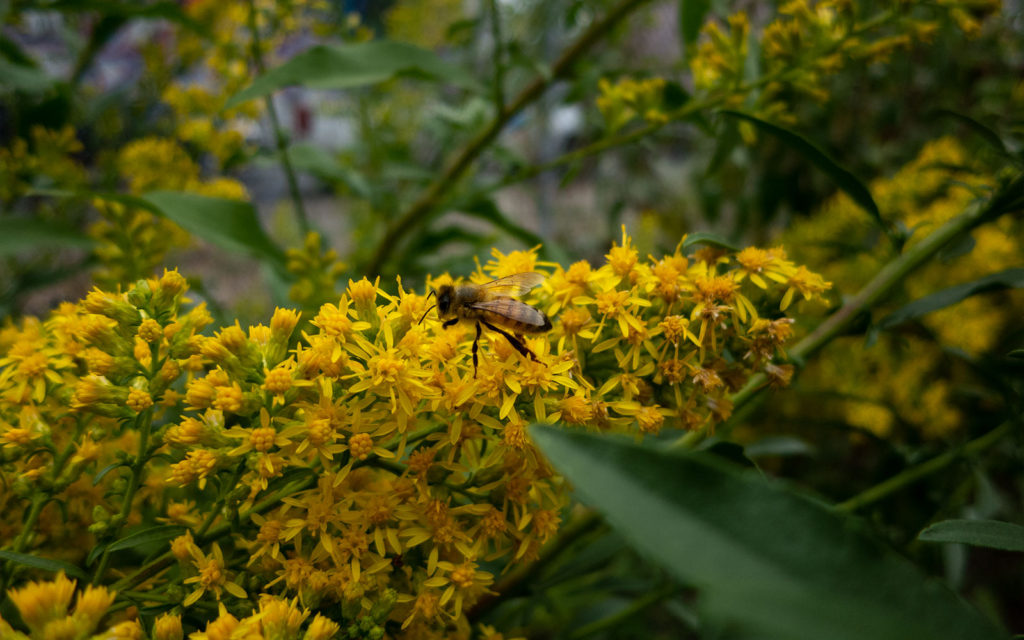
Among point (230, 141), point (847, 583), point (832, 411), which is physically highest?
point (230, 141)

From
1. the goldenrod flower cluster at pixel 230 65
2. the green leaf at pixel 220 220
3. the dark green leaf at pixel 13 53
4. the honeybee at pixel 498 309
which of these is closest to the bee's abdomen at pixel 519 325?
the honeybee at pixel 498 309

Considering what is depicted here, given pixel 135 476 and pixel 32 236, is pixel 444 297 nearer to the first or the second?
pixel 135 476

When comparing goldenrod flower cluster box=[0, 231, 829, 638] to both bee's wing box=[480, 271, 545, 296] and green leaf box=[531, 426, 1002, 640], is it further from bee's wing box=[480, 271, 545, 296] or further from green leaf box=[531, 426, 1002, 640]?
green leaf box=[531, 426, 1002, 640]

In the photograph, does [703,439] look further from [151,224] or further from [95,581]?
[151,224]

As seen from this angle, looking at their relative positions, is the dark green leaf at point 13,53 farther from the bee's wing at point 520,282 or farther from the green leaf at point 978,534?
the green leaf at point 978,534

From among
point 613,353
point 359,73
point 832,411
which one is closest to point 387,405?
point 613,353

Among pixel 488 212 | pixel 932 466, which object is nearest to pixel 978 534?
pixel 932 466

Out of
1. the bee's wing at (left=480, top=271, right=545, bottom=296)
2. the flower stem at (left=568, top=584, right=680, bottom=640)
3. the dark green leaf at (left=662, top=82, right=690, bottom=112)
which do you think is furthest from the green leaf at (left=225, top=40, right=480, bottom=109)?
the flower stem at (left=568, top=584, right=680, bottom=640)
